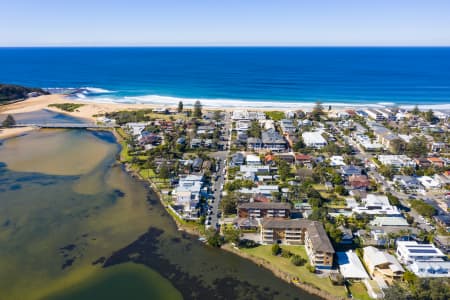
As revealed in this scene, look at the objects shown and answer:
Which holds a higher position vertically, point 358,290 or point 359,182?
point 359,182

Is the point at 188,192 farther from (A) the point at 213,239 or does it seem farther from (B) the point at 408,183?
(B) the point at 408,183

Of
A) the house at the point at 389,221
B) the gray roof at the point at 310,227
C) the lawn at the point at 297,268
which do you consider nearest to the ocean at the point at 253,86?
the house at the point at 389,221

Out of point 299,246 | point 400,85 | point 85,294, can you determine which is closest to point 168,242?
point 85,294

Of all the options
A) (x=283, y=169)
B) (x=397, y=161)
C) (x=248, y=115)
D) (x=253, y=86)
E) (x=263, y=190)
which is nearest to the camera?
(x=263, y=190)

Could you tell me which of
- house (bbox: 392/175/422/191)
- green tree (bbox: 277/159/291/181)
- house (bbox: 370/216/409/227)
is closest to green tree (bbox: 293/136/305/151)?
green tree (bbox: 277/159/291/181)

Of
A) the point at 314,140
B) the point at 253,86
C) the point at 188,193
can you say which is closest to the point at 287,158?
the point at 314,140

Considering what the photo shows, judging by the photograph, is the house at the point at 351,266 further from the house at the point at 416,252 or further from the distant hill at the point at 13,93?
the distant hill at the point at 13,93

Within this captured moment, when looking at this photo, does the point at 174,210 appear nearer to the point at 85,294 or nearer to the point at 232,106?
the point at 85,294

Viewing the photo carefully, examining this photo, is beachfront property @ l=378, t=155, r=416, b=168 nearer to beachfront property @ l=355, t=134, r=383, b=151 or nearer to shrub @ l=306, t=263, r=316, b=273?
beachfront property @ l=355, t=134, r=383, b=151
